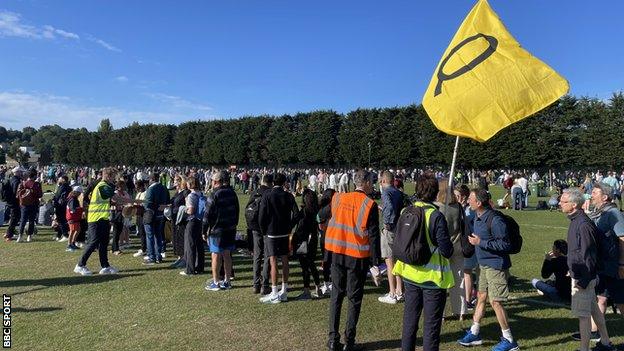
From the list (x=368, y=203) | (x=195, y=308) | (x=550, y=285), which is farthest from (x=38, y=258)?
(x=550, y=285)

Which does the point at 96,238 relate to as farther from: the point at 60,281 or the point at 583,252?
the point at 583,252

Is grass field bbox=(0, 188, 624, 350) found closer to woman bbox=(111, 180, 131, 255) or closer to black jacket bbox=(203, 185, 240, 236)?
black jacket bbox=(203, 185, 240, 236)

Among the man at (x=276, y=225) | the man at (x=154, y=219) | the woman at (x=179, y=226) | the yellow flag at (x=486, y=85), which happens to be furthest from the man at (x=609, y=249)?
the man at (x=154, y=219)

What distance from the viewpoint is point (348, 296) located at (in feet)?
18.7

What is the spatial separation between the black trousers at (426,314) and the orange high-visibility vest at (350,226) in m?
0.92

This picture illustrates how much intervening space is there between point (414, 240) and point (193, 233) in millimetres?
5912

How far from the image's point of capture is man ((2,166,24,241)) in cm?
1390

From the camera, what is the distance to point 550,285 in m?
8.18

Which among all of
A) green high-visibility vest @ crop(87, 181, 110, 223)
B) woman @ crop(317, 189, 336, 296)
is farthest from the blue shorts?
green high-visibility vest @ crop(87, 181, 110, 223)

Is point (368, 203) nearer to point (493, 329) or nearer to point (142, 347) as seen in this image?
point (493, 329)

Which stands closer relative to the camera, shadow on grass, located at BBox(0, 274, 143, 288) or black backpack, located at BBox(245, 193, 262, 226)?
black backpack, located at BBox(245, 193, 262, 226)

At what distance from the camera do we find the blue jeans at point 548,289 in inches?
313

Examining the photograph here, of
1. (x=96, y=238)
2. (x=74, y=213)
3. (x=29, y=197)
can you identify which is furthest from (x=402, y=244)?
(x=29, y=197)

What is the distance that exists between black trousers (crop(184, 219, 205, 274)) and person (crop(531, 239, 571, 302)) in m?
6.31
